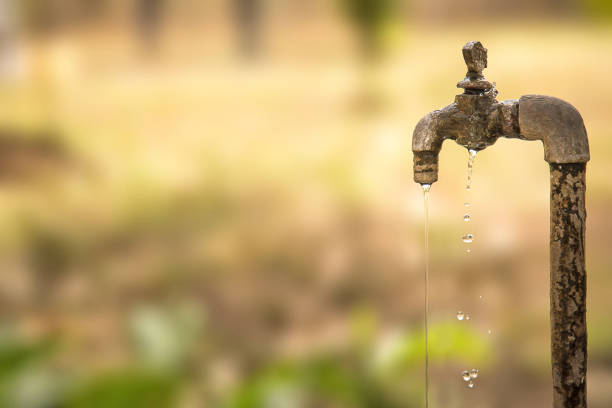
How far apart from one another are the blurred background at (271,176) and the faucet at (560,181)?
83cm

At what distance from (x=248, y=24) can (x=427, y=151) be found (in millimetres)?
1067

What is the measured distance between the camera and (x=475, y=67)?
0.42m

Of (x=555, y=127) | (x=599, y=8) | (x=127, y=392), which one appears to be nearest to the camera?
(x=555, y=127)

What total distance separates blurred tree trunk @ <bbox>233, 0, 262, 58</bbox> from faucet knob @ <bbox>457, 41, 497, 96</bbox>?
1.03m

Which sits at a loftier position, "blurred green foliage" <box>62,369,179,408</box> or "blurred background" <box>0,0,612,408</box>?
"blurred background" <box>0,0,612,408</box>

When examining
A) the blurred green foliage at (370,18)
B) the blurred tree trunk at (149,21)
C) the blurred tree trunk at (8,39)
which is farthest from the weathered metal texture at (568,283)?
the blurred tree trunk at (8,39)

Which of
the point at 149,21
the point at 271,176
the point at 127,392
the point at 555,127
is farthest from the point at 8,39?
the point at 555,127

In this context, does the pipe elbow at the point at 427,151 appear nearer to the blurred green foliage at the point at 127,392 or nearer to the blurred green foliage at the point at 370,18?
the blurred green foliage at the point at 127,392

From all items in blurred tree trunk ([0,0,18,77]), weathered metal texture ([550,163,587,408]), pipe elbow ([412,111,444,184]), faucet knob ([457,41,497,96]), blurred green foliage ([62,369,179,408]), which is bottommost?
blurred green foliage ([62,369,179,408])

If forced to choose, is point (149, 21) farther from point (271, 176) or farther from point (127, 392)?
point (127, 392)

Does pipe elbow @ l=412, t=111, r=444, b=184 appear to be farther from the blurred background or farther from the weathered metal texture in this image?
the blurred background

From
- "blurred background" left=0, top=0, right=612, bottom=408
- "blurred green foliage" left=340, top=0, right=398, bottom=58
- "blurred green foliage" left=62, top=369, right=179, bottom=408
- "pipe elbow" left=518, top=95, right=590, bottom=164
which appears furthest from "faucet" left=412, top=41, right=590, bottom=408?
"blurred green foliage" left=340, top=0, right=398, bottom=58

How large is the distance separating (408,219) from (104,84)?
0.68 metres

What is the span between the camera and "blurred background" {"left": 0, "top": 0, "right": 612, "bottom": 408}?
4.25 feet
